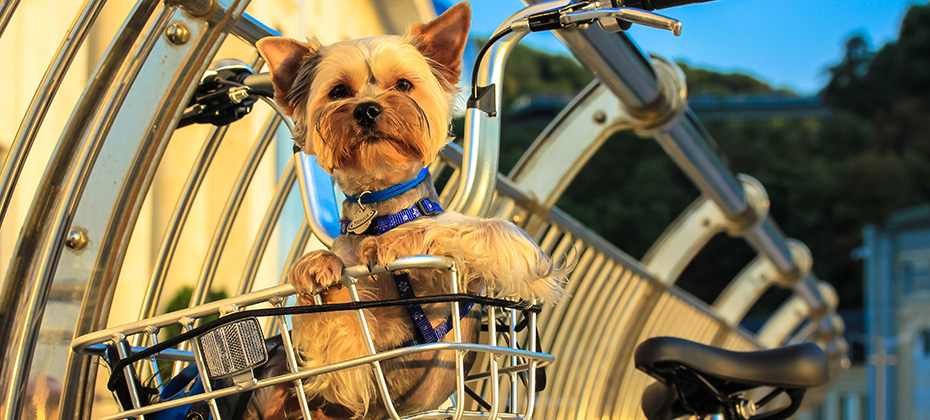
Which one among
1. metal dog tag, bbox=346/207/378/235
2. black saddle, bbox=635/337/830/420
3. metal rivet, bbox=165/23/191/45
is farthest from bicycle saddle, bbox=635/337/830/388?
metal rivet, bbox=165/23/191/45

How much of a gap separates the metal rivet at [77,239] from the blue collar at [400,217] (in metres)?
0.43

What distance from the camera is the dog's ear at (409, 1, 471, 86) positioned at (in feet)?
3.83

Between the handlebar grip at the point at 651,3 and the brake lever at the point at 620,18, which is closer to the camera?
the brake lever at the point at 620,18

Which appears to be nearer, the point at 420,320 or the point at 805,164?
the point at 420,320

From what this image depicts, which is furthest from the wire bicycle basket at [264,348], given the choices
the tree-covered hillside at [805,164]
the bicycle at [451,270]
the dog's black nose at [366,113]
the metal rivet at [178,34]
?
the tree-covered hillside at [805,164]

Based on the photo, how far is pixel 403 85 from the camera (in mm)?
1168

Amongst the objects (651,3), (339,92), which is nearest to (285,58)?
(339,92)

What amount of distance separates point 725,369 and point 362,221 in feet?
3.06

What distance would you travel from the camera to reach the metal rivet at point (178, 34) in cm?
131

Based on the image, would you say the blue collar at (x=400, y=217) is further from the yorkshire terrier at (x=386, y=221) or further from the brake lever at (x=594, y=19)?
the brake lever at (x=594, y=19)

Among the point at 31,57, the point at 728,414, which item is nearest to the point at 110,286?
the point at 728,414

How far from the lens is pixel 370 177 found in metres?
1.18

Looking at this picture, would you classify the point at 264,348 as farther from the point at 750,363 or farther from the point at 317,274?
the point at 750,363

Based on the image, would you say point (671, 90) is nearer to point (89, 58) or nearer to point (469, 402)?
point (469, 402)
